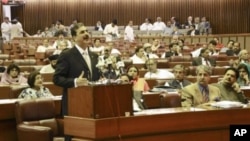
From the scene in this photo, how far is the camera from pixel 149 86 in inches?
339

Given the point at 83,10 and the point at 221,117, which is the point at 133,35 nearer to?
the point at 83,10

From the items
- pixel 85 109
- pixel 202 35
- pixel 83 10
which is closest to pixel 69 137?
pixel 85 109

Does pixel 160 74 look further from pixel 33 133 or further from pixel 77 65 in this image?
pixel 77 65

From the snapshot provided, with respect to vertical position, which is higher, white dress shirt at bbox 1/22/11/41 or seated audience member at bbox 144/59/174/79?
white dress shirt at bbox 1/22/11/41

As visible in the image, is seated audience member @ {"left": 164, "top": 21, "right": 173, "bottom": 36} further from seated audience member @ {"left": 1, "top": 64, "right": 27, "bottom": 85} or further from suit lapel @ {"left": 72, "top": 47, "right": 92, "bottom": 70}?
suit lapel @ {"left": 72, "top": 47, "right": 92, "bottom": 70}

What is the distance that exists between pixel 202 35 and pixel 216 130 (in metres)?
16.5

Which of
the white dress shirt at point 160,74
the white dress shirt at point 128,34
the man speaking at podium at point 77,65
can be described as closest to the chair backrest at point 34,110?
the man speaking at podium at point 77,65

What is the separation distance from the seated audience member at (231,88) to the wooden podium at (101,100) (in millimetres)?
2310

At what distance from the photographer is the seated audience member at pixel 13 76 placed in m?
8.46

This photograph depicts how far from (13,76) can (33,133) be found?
2936 millimetres

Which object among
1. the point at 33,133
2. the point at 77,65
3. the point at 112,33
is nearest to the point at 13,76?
the point at 33,133

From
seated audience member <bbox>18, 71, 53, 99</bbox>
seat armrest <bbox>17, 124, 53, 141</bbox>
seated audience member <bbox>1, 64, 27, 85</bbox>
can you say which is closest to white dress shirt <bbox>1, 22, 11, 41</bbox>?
seated audience member <bbox>1, 64, 27, 85</bbox>

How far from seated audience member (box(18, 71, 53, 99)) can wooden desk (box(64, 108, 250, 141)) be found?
1.86m

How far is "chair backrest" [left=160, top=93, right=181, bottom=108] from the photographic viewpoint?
6430 millimetres
